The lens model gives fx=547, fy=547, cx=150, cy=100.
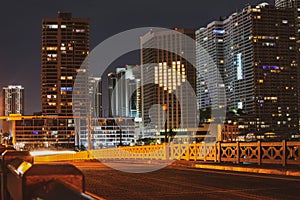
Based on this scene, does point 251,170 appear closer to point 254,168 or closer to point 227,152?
point 254,168

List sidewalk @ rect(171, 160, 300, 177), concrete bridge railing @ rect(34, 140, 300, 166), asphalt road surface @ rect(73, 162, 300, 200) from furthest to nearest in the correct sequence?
concrete bridge railing @ rect(34, 140, 300, 166) → sidewalk @ rect(171, 160, 300, 177) → asphalt road surface @ rect(73, 162, 300, 200)

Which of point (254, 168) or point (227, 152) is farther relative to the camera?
point (227, 152)

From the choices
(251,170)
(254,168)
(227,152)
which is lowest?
(251,170)

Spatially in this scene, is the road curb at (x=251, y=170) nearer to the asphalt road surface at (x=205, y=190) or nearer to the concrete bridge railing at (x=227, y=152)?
the concrete bridge railing at (x=227, y=152)

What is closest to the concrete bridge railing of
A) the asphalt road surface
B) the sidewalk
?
the sidewalk

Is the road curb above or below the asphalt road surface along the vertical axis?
below

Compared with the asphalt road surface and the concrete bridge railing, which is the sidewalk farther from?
the asphalt road surface

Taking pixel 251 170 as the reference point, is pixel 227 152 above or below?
above

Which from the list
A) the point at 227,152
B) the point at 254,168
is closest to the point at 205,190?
the point at 254,168

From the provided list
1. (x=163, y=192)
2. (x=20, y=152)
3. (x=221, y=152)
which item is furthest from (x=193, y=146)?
(x=20, y=152)

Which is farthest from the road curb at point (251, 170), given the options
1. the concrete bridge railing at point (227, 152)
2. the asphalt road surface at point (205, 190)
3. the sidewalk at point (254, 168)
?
the asphalt road surface at point (205, 190)

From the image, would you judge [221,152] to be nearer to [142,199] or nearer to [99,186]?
[99,186]

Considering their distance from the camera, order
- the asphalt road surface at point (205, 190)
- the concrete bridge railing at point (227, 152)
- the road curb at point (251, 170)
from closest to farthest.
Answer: the asphalt road surface at point (205, 190), the road curb at point (251, 170), the concrete bridge railing at point (227, 152)

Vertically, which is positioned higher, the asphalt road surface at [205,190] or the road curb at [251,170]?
the asphalt road surface at [205,190]
